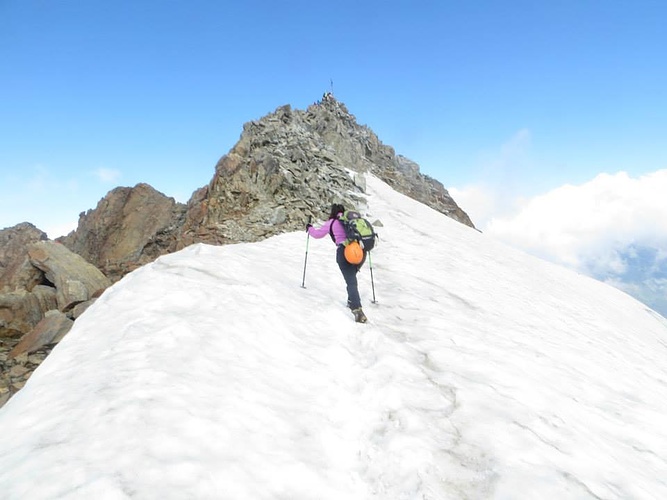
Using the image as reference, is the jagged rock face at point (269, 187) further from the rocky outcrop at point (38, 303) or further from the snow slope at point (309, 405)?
the snow slope at point (309, 405)

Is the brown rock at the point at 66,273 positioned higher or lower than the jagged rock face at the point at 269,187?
lower

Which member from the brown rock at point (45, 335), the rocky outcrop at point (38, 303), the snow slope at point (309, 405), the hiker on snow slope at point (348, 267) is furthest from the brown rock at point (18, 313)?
the hiker on snow slope at point (348, 267)

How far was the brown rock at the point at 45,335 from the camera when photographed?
9.95 meters

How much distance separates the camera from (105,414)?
425 centimetres

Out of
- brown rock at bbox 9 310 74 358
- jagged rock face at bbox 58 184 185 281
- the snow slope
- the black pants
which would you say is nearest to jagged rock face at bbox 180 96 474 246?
jagged rock face at bbox 58 184 185 281

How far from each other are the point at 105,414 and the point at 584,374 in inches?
369

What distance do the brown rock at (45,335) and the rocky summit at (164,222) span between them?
32 millimetres

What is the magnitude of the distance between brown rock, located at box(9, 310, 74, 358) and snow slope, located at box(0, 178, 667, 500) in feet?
8.98

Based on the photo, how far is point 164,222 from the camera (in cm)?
3334

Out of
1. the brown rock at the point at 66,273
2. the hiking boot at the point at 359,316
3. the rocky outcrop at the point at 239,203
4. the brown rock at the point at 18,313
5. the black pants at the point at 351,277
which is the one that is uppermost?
the rocky outcrop at the point at 239,203

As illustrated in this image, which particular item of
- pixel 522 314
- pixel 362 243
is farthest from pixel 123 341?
pixel 522 314

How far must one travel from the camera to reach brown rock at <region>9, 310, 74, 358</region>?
32.7 ft

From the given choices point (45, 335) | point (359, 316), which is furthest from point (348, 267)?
point (45, 335)

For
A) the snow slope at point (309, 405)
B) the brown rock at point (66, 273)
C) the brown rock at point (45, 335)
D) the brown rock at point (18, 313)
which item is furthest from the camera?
the brown rock at point (66, 273)
